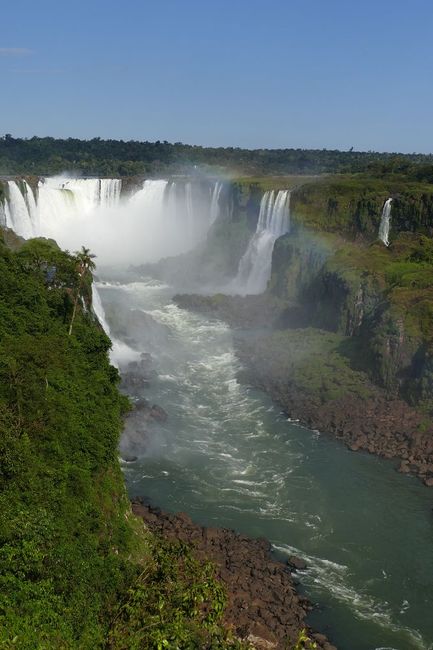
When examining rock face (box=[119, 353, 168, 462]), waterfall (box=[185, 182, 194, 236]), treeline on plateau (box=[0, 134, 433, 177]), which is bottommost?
rock face (box=[119, 353, 168, 462])

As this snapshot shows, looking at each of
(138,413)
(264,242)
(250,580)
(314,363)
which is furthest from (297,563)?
(264,242)

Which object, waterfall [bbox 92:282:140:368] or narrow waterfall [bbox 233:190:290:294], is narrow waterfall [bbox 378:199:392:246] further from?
waterfall [bbox 92:282:140:368]

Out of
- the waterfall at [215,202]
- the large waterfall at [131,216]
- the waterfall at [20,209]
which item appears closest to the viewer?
the waterfall at [20,209]

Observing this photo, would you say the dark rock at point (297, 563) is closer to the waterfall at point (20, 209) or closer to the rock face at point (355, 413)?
the rock face at point (355, 413)

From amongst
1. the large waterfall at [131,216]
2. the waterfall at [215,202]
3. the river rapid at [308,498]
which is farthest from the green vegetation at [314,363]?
the large waterfall at [131,216]

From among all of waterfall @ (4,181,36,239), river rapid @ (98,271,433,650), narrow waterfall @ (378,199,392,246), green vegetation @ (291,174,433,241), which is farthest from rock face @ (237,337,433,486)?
waterfall @ (4,181,36,239)

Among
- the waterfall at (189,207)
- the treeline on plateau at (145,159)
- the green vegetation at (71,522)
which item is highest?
the treeline on plateau at (145,159)

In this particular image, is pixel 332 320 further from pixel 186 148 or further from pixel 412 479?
pixel 186 148
